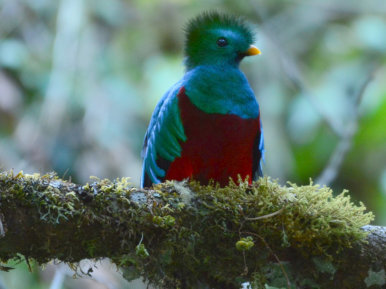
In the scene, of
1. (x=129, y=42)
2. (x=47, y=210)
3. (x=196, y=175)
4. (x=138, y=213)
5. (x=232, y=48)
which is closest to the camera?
(x=47, y=210)

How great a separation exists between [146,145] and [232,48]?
893 millimetres

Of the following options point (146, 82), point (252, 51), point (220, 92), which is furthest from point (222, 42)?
point (146, 82)

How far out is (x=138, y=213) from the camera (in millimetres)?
2346

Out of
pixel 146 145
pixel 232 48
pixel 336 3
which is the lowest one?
pixel 146 145

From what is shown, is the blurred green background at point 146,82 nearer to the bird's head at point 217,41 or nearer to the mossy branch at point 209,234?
the bird's head at point 217,41

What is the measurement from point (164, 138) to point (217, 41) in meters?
0.80

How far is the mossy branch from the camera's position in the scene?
2242mm

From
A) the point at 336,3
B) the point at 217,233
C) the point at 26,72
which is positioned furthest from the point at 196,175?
the point at 336,3

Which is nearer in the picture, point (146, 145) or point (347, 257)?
point (347, 257)

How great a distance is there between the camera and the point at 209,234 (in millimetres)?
2418

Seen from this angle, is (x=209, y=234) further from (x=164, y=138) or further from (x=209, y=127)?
(x=164, y=138)

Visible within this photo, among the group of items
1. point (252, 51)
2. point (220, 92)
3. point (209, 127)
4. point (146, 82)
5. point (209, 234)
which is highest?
point (146, 82)

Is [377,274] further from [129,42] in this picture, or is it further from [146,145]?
[129,42]

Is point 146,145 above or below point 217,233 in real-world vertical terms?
above
